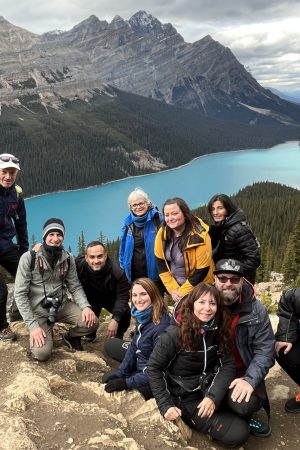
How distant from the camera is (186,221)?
739 cm

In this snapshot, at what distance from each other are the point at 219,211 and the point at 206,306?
277 cm

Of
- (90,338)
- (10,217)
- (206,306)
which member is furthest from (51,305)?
(206,306)

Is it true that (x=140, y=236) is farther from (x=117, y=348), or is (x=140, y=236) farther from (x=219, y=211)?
(x=117, y=348)

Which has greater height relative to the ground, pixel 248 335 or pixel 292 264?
pixel 248 335

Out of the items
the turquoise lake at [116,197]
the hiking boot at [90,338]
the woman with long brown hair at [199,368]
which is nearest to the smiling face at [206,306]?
the woman with long brown hair at [199,368]

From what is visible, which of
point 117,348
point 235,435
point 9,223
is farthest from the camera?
point 9,223

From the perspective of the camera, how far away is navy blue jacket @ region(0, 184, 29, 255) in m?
8.60

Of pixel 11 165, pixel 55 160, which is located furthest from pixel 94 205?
pixel 11 165

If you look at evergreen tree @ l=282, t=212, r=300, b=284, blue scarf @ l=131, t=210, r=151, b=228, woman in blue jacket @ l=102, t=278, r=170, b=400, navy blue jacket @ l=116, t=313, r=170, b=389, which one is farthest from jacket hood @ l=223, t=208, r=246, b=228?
evergreen tree @ l=282, t=212, r=300, b=284

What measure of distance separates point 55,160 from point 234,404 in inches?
7723

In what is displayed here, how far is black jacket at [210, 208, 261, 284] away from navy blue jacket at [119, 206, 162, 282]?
1.24m

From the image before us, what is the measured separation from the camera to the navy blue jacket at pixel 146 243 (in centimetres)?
835

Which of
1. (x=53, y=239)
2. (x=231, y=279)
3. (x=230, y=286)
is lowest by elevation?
(x=230, y=286)

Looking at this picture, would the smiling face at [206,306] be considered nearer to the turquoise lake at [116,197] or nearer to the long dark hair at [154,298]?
the long dark hair at [154,298]
